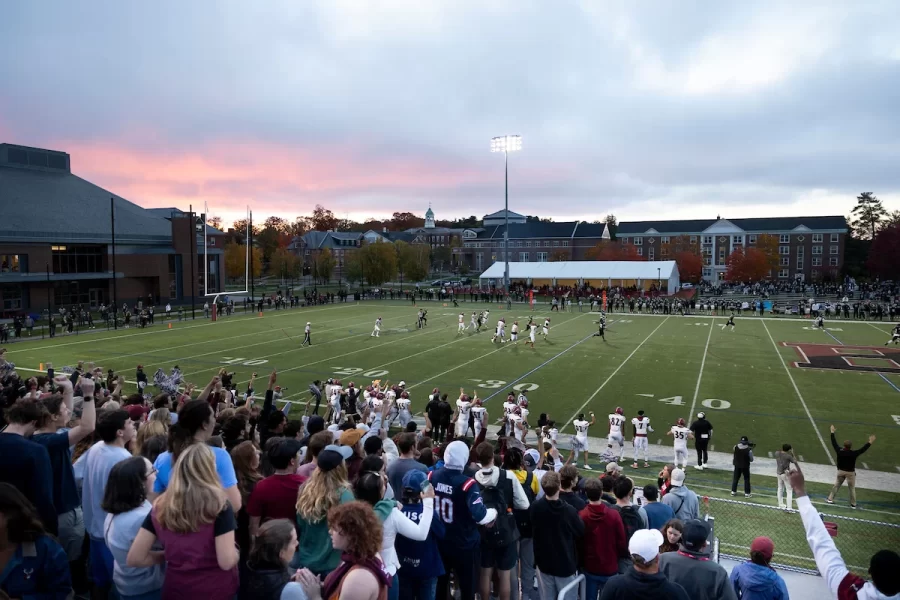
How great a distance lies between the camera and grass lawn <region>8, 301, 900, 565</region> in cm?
1478

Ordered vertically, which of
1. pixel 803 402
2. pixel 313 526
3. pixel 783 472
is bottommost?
pixel 803 402

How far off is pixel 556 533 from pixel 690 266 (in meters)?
84.8

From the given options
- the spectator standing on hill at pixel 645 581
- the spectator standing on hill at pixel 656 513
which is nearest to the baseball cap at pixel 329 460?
the spectator standing on hill at pixel 645 581

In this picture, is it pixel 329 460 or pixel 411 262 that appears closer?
pixel 329 460

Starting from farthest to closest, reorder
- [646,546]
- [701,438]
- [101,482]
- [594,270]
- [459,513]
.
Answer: [594,270] → [701,438] → [459,513] → [101,482] → [646,546]

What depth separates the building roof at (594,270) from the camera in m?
61.2

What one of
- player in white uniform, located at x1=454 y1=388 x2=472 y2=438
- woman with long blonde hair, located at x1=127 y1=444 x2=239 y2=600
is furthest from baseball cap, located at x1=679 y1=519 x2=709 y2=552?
player in white uniform, located at x1=454 y1=388 x2=472 y2=438

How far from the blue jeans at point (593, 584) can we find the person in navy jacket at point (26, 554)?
408 centimetres

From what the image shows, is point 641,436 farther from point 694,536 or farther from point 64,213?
point 64,213

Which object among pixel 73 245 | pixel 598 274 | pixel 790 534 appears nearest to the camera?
pixel 790 534

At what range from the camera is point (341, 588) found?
3.27 meters

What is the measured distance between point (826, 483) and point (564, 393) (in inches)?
346

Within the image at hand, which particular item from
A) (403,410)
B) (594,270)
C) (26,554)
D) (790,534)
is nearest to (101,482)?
(26,554)

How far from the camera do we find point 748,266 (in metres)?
79.1
